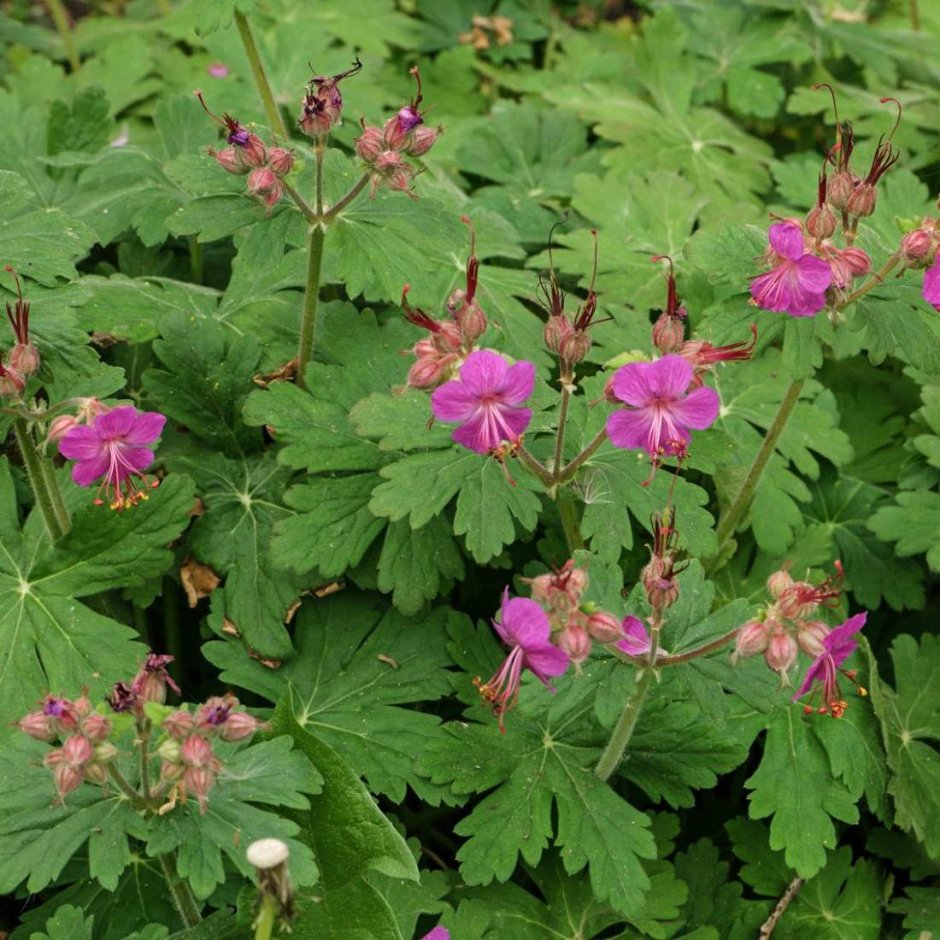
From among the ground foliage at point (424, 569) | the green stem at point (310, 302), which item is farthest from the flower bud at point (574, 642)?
the green stem at point (310, 302)

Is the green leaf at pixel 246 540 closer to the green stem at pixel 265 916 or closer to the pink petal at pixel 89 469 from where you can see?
the pink petal at pixel 89 469

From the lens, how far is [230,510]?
9.11 feet

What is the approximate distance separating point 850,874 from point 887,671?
2.02 ft

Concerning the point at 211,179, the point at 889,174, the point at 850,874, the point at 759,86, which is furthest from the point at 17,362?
the point at 759,86

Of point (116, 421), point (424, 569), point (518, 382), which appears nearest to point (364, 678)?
point (424, 569)

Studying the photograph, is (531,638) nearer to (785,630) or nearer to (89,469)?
(785,630)

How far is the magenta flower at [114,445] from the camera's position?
2.16 m

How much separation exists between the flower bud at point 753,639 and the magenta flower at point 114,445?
1.09 meters

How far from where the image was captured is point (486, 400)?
2.04 m

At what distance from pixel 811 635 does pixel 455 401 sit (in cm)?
68

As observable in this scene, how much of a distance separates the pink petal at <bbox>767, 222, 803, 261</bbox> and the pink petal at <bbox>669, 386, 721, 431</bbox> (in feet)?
1.14

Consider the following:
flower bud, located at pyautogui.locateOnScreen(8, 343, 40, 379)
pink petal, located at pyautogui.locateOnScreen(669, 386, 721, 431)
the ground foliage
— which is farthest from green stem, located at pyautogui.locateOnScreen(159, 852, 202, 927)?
pink petal, located at pyautogui.locateOnScreen(669, 386, 721, 431)

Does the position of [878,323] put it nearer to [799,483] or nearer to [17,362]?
[799,483]

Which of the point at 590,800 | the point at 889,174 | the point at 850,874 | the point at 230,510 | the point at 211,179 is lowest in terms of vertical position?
the point at 850,874
